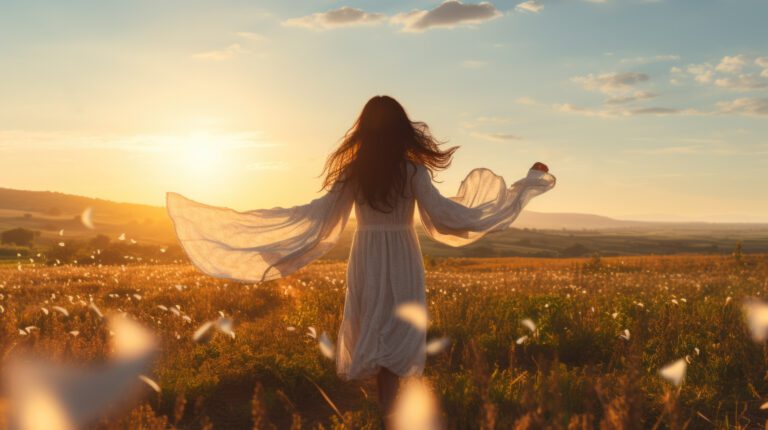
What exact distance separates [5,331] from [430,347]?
15.8 feet

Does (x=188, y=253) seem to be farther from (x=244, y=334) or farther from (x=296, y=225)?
(x=244, y=334)

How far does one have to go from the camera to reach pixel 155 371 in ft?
20.4

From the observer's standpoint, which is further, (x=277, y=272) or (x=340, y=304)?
(x=340, y=304)

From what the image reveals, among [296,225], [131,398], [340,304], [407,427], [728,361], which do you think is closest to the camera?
[407,427]

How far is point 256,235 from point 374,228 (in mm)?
1228

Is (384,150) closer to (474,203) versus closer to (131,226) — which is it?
(474,203)

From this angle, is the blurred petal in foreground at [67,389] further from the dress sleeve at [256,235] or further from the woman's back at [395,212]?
the woman's back at [395,212]

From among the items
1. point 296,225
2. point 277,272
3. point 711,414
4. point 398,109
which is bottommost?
point 711,414

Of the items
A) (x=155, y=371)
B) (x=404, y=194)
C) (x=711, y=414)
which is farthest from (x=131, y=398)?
(x=711, y=414)

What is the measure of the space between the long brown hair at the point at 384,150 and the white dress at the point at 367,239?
0.12m

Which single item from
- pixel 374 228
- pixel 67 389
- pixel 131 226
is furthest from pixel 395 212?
pixel 131 226

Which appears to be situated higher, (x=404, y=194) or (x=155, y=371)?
(x=404, y=194)

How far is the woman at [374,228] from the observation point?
208 inches

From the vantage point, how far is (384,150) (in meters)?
5.21
